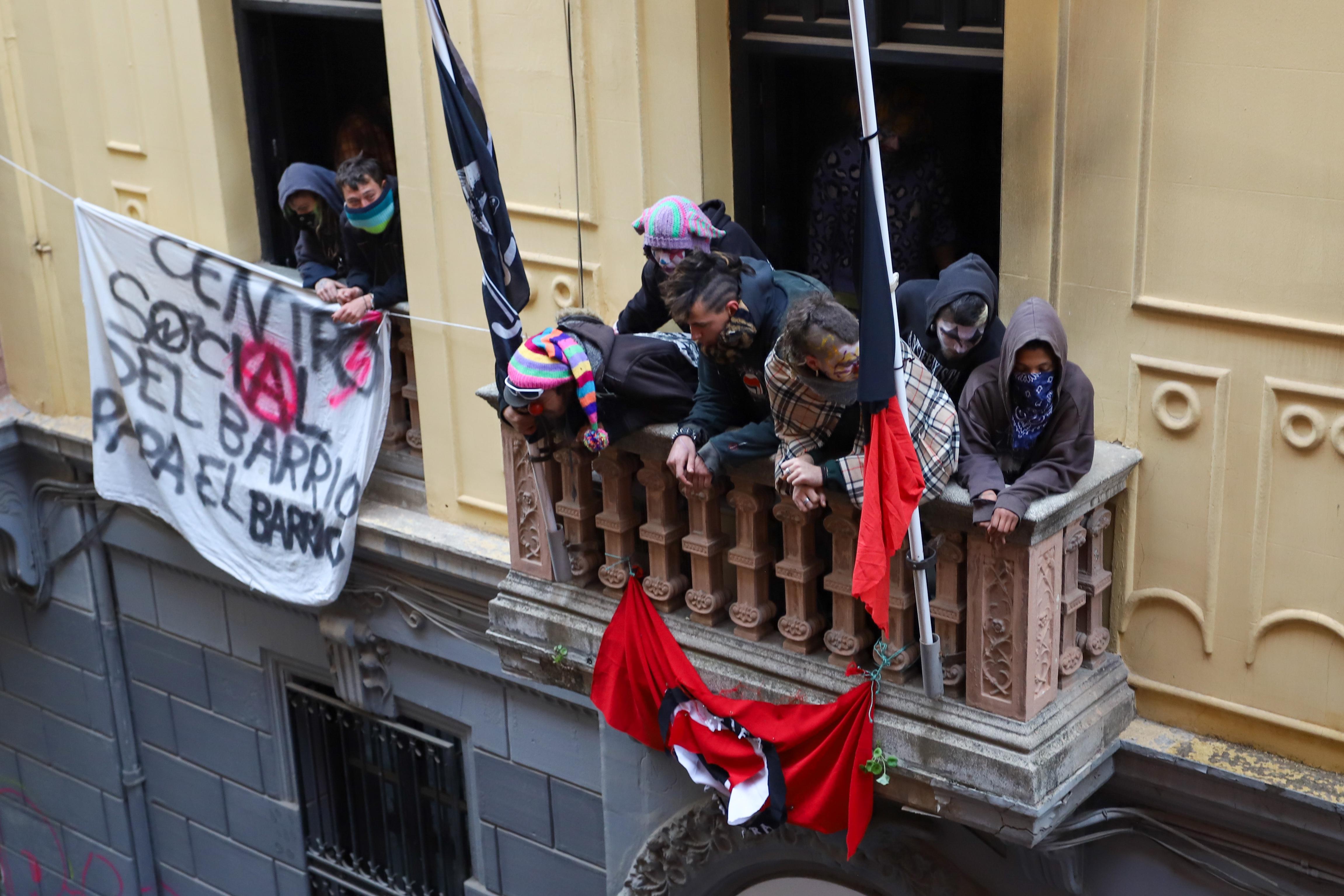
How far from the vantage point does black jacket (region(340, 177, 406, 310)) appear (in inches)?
357

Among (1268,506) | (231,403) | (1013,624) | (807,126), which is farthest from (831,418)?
(231,403)

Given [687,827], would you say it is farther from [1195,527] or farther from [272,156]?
[272,156]

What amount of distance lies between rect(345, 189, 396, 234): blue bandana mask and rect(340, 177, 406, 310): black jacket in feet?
0.69

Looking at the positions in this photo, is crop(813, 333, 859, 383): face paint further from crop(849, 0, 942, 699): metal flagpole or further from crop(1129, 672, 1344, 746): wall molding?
crop(1129, 672, 1344, 746): wall molding

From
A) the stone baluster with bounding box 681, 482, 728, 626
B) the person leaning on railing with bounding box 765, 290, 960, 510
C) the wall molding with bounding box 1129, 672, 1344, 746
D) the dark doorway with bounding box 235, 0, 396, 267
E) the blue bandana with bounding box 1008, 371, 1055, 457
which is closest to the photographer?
the person leaning on railing with bounding box 765, 290, 960, 510

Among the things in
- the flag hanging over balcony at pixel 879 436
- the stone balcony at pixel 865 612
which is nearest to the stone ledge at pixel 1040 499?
the stone balcony at pixel 865 612

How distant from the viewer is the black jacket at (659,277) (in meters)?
6.87

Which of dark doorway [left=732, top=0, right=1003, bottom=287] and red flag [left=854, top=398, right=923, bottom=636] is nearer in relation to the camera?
red flag [left=854, top=398, right=923, bottom=636]

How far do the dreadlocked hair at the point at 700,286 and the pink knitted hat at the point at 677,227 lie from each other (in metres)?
0.48

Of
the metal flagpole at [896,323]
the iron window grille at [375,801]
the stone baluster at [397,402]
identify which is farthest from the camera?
the iron window grille at [375,801]

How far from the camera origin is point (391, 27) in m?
8.56

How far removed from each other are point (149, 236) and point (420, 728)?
3725 millimetres

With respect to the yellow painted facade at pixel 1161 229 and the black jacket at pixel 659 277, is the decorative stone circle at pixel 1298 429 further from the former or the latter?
the black jacket at pixel 659 277

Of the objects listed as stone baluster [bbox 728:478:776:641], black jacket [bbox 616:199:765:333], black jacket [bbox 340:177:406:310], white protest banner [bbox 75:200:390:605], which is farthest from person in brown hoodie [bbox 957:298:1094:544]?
white protest banner [bbox 75:200:390:605]
